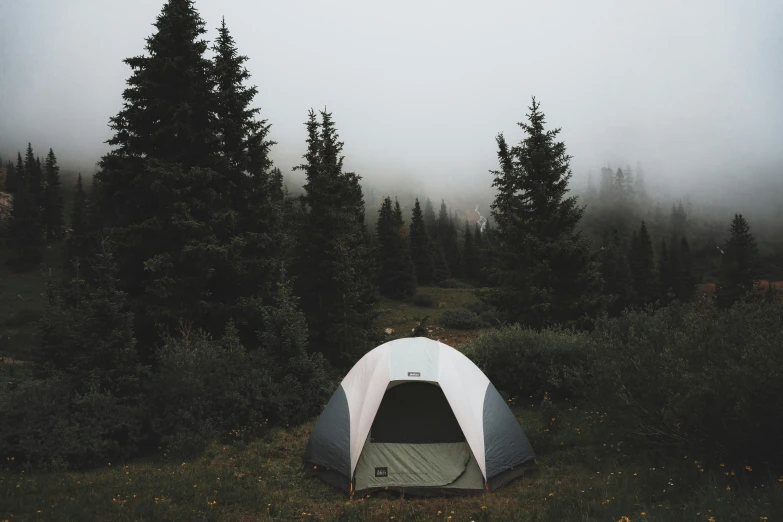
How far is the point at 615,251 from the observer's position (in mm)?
54094

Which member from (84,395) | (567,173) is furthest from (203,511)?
(567,173)

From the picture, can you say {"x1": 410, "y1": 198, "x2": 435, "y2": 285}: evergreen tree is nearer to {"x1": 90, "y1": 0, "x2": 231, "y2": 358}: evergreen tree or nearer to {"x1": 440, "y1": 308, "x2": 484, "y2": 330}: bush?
{"x1": 440, "y1": 308, "x2": 484, "y2": 330}: bush

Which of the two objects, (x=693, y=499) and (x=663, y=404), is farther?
(x=663, y=404)

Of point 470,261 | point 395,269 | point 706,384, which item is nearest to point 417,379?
point 706,384

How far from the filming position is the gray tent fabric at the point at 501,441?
727 centimetres

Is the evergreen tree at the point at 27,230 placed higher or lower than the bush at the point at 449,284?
higher

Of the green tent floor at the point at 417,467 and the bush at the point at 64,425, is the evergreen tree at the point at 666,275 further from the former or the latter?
the bush at the point at 64,425

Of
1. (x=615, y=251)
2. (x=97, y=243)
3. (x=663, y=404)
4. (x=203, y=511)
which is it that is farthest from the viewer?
(x=615, y=251)

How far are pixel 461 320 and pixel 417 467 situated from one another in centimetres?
2720

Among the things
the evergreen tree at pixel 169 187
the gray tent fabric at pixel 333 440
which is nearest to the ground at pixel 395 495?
the gray tent fabric at pixel 333 440

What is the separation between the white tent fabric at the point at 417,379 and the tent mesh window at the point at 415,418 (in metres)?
0.37

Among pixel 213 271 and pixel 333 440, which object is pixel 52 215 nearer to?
pixel 213 271

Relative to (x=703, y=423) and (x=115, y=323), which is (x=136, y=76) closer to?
(x=115, y=323)

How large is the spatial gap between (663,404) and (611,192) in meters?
204
